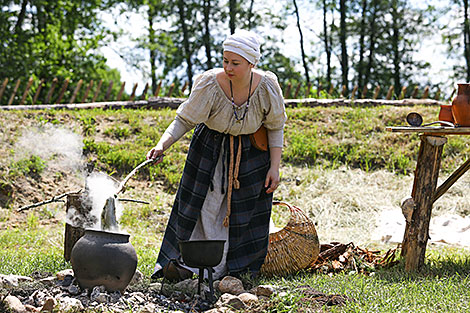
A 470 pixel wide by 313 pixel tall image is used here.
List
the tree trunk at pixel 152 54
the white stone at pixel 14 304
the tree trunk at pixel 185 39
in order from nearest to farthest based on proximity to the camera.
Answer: the white stone at pixel 14 304 → the tree trunk at pixel 152 54 → the tree trunk at pixel 185 39

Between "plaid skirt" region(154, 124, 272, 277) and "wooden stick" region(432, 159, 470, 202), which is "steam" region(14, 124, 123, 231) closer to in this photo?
"plaid skirt" region(154, 124, 272, 277)

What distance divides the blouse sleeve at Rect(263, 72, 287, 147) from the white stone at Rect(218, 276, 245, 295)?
110 centimetres

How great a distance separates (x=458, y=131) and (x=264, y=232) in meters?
1.71

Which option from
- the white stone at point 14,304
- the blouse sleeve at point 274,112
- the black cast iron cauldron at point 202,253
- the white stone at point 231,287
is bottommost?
the white stone at point 231,287

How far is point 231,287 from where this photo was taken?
3.54 m

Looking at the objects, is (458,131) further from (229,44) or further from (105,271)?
(105,271)

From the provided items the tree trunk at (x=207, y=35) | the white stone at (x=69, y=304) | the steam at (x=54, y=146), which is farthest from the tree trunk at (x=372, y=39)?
the white stone at (x=69, y=304)

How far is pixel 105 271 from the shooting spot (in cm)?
315

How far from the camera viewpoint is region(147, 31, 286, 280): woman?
12.7 ft

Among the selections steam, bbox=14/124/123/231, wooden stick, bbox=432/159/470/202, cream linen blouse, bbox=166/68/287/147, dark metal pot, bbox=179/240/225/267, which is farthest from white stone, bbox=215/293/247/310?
steam, bbox=14/124/123/231

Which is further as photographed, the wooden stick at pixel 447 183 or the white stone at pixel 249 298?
the wooden stick at pixel 447 183

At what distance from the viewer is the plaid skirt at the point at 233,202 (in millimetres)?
4059

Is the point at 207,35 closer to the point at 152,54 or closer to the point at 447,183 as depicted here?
the point at 152,54

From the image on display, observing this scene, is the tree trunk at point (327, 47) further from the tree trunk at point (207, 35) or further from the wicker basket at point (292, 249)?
the wicker basket at point (292, 249)
